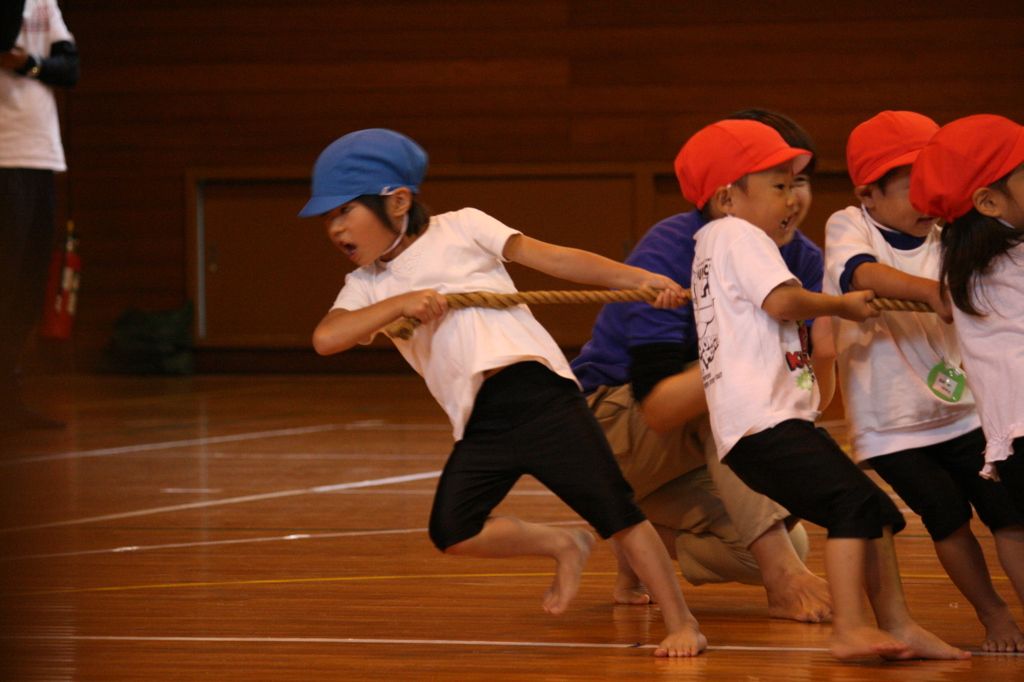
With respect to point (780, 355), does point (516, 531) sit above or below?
below

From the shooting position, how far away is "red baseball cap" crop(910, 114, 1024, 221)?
60.7 inches

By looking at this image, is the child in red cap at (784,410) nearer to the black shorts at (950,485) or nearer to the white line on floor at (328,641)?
the black shorts at (950,485)

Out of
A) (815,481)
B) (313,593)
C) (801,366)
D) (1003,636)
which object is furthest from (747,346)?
(313,593)

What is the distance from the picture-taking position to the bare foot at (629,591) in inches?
75.7

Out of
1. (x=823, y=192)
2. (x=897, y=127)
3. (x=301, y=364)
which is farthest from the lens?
(x=301, y=364)

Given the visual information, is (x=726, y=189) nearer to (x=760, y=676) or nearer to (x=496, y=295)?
(x=496, y=295)

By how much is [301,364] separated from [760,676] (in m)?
6.25

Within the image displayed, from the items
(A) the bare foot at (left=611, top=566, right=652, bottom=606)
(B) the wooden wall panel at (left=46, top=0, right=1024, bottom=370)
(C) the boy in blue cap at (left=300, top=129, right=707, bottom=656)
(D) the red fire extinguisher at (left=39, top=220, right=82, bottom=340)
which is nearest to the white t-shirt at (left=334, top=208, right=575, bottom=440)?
(C) the boy in blue cap at (left=300, top=129, right=707, bottom=656)

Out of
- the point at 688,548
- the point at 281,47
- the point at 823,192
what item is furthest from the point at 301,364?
the point at 688,548

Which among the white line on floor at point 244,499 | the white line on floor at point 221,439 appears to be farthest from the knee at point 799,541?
the white line on floor at point 221,439

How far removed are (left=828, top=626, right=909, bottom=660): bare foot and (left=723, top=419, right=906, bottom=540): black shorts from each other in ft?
0.40

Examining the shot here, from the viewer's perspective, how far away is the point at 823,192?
6.95 meters

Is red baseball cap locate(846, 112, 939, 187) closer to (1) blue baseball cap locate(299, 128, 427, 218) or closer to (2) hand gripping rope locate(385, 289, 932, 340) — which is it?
(2) hand gripping rope locate(385, 289, 932, 340)

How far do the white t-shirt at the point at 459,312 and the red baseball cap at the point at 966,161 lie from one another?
0.57 meters
